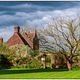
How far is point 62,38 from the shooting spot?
37.9 feet

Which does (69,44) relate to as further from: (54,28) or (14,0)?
(14,0)

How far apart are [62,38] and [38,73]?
843 mm

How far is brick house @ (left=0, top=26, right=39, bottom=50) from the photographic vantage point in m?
11.4

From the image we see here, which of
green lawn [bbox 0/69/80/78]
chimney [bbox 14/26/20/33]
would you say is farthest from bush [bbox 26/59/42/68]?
chimney [bbox 14/26/20/33]

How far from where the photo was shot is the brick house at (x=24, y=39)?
1144 centimetres

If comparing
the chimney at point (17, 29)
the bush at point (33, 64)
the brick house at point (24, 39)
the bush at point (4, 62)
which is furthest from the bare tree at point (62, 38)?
the bush at point (4, 62)

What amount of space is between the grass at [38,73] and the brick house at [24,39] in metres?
0.49

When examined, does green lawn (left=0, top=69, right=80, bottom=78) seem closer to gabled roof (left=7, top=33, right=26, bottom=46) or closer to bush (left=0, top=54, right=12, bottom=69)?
bush (left=0, top=54, right=12, bottom=69)

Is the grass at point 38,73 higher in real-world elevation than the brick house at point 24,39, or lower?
lower

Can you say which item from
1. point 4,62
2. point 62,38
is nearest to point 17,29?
point 4,62

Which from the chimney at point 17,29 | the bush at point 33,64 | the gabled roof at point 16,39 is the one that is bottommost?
the bush at point 33,64

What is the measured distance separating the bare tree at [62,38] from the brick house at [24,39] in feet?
0.42

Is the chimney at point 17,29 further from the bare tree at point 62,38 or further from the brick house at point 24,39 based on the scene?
the bare tree at point 62,38

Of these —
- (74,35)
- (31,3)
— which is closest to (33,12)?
(31,3)
